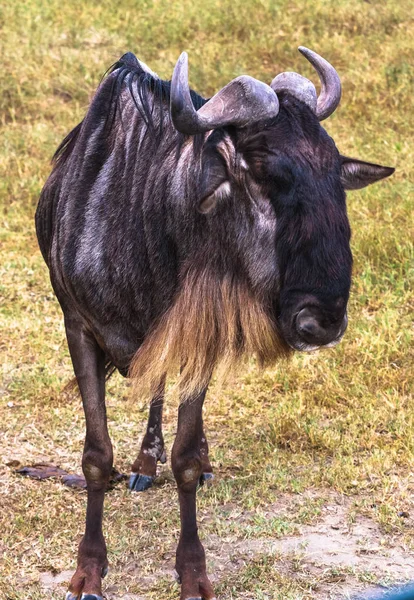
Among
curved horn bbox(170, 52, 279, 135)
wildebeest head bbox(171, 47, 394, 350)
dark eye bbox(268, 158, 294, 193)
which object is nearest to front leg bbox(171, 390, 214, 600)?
wildebeest head bbox(171, 47, 394, 350)

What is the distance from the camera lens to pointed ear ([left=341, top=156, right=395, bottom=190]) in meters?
3.43

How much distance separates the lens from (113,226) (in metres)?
3.63

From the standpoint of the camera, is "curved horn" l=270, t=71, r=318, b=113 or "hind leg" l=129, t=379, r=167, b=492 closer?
"curved horn" l=270, t=71, r=318, b=113

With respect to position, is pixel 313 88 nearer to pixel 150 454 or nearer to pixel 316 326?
pixel 316 326

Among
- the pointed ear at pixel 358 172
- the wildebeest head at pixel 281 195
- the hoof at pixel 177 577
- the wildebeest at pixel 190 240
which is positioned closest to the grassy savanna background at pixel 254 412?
the hoof at pixel 177 577

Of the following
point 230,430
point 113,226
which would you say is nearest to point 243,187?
point 113,226

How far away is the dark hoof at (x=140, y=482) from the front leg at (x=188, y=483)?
841 mm

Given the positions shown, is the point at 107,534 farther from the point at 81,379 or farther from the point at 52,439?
the point at 52,439

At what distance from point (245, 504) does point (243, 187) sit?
65.1 inches

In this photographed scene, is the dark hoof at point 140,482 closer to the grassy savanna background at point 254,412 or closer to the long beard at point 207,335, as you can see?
the grassy savanna background at point 254,412

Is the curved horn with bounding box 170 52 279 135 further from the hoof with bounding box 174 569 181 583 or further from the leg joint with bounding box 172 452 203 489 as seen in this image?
the hoof with bounding box 174 569 181 583

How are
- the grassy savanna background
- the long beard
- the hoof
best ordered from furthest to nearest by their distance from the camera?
the grassy savanna background → the hoof → the long beard

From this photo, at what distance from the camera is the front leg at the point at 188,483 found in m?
3.63

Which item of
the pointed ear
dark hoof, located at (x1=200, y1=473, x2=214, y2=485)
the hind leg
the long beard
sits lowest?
dark hoof, located at (x1=200, y1=473, x2=214, y2=485)
